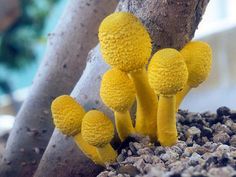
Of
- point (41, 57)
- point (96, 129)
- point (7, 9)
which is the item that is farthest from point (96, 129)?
point (41, 57)

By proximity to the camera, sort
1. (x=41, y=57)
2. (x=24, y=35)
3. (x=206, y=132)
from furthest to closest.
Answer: (x=41, y=57), (x=24, y=35), (x=206, y=132)

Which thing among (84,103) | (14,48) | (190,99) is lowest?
(190,99)

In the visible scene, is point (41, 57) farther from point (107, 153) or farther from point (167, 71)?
point (167, 71)

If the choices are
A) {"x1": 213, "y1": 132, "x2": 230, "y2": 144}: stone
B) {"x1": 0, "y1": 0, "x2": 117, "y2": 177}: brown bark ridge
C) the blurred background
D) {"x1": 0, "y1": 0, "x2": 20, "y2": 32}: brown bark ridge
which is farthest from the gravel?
the blurred background

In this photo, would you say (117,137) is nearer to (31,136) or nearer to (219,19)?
(31,136)

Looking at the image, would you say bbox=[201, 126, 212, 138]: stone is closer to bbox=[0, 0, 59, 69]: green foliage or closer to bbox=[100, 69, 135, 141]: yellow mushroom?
bbox=[100, 69, 135, 141]: yellow mushroom

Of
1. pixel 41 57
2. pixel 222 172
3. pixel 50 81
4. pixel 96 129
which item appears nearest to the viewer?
pixel 222 172

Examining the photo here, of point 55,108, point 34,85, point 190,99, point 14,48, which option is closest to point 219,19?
point 190,99
